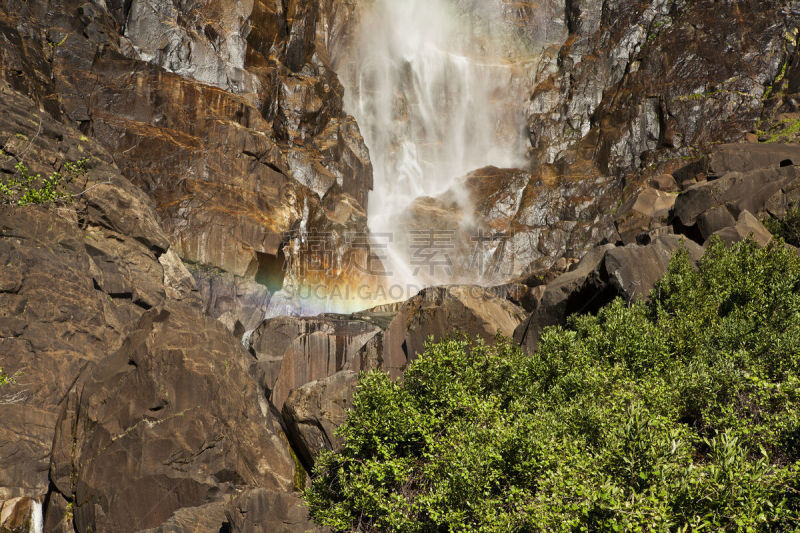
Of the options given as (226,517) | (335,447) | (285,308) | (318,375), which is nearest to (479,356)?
(335,447)

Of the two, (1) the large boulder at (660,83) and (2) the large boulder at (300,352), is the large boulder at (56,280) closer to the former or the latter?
(2) the large boulder at (300,352)

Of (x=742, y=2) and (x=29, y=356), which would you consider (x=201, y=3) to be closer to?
(x=29, y=356)

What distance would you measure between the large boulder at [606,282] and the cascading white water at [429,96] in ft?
146

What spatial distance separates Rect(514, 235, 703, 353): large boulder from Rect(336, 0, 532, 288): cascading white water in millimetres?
44518

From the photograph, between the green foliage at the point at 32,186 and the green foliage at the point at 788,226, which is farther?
the green foliage at the point at 788,226

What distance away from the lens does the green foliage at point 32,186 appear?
20109 millimetres

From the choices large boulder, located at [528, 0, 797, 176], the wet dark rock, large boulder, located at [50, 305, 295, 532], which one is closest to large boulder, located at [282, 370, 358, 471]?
large boulder, located at [50, 305, 295, 532]

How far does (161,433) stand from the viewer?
19047 mm

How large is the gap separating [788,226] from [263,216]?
39.1m

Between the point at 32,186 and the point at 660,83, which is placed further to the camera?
the point at 660,83

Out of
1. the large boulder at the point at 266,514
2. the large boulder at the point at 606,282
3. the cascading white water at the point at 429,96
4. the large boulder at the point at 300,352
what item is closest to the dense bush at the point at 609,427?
the large boulder at the point at 266,514

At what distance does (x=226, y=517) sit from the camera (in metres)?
17.0

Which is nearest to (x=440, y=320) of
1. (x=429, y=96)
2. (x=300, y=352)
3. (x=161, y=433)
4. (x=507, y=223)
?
(x=300, y=352)

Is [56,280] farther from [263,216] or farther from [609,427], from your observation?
[263,216]
